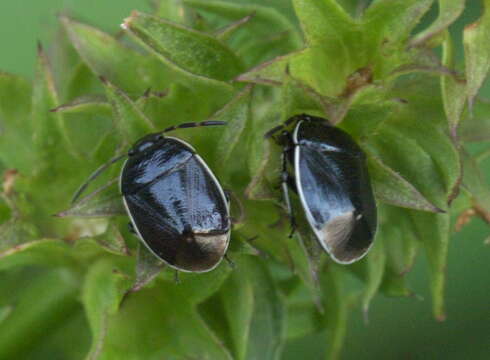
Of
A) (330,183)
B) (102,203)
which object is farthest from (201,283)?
(330,183)

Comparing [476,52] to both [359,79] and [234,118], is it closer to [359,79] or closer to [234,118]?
[359,79]

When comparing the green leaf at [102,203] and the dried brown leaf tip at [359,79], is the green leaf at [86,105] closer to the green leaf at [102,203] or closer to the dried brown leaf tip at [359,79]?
the green leaf at [102,203]

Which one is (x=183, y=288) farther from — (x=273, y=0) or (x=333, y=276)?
(x=273, y=0)

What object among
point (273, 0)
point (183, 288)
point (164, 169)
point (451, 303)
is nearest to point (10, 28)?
point (273, 0)

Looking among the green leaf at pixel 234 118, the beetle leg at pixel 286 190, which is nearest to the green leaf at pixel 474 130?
the beetle leg at pixel 286 190

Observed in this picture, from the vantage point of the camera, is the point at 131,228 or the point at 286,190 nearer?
the point at 286,190

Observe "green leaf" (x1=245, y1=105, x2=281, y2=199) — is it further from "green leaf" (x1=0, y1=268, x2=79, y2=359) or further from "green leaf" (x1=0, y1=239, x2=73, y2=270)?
"green leaf" (x1=0, y1=268, x2=79, y2=359)
